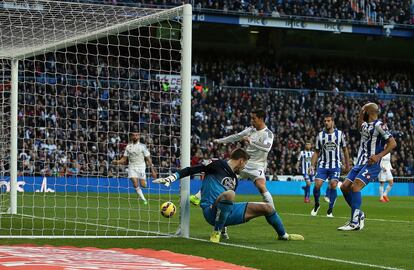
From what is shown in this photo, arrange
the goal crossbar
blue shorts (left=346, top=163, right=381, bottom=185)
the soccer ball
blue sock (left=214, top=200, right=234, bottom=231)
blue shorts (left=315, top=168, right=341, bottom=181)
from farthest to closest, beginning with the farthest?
blue shorts (left=315, top=168, right=341, bottom=181)
blue shorts (left=346, top=163, right=381, bottom=185)
the goal crossbar
the soccer ball
blue sock (left=214, top=200, right=234, bottom=231)

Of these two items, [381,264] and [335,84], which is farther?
[335,84]

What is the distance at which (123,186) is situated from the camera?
3222 cm

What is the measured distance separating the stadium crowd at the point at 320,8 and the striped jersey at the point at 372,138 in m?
30.9

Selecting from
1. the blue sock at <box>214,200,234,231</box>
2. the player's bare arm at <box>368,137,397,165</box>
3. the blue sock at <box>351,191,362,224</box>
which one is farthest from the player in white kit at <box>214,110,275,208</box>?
the blue sock at <box>214,200,234,231</box>

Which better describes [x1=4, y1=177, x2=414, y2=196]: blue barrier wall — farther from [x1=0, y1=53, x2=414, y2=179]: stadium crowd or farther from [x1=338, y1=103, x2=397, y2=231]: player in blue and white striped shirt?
[x1=338, y1=103, x2=397, y2=231]: player in blue and white striped shirt

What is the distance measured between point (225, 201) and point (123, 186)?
2082 cm

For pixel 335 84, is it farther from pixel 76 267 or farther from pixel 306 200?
pixel 76 267

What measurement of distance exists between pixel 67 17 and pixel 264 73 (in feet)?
122

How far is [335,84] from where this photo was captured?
174 ft

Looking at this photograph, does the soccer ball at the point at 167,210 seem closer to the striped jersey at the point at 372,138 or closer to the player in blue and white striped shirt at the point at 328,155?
the striped jersey at the point at 372,138

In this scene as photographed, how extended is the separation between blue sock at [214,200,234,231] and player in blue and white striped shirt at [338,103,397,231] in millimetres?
3379

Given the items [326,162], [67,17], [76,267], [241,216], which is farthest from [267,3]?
[76,267]

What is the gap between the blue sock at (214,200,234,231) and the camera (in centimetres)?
1172

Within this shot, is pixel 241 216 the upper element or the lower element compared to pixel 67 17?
lower
